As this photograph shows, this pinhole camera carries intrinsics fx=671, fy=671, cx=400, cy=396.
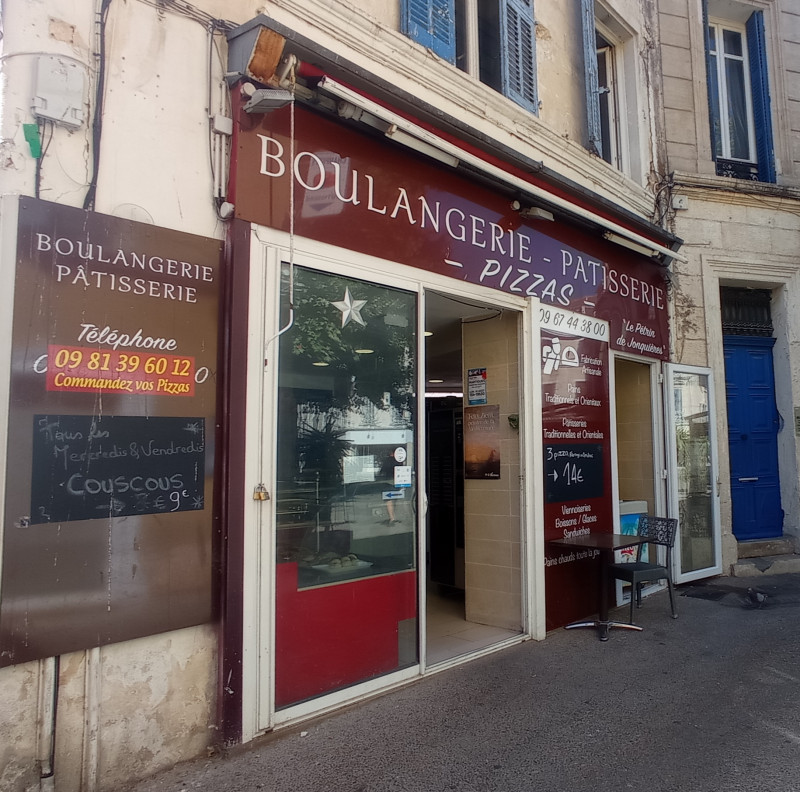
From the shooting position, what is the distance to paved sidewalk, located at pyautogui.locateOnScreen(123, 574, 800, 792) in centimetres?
318

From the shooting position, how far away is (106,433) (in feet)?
10.3

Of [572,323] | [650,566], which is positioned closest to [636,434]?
[572,323]

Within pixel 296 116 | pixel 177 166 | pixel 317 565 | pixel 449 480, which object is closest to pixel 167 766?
pixel 317 565

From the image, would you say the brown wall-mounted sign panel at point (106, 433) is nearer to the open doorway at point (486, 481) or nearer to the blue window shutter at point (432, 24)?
the open doorway at point (486, 481)

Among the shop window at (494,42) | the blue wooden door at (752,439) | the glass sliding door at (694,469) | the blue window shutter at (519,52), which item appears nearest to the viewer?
the shop window at (494,42)

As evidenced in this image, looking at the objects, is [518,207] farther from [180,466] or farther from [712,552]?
[712,552]

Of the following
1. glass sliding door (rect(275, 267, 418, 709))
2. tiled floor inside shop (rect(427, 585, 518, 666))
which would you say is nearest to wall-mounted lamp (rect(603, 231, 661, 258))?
glass sliding door (rect(275, 267, 418, 709))

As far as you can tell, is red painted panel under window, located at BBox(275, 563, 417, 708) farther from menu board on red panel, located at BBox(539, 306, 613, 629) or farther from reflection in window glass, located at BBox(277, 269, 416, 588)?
menu board on red panel, located at BBox(539, 306, 613, 629)

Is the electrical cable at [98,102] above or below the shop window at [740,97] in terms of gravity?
below

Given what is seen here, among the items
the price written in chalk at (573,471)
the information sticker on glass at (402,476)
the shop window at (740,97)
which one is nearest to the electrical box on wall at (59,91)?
the information sticker on glass at (402,476)

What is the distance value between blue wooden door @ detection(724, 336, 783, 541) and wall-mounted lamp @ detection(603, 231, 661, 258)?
2.21 m

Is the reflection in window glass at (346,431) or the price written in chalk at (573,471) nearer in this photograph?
the reflection in window glass at (346,431)

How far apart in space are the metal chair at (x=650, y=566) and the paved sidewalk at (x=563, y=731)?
510 millimetres

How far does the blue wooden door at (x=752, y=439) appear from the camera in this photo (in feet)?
27.6
